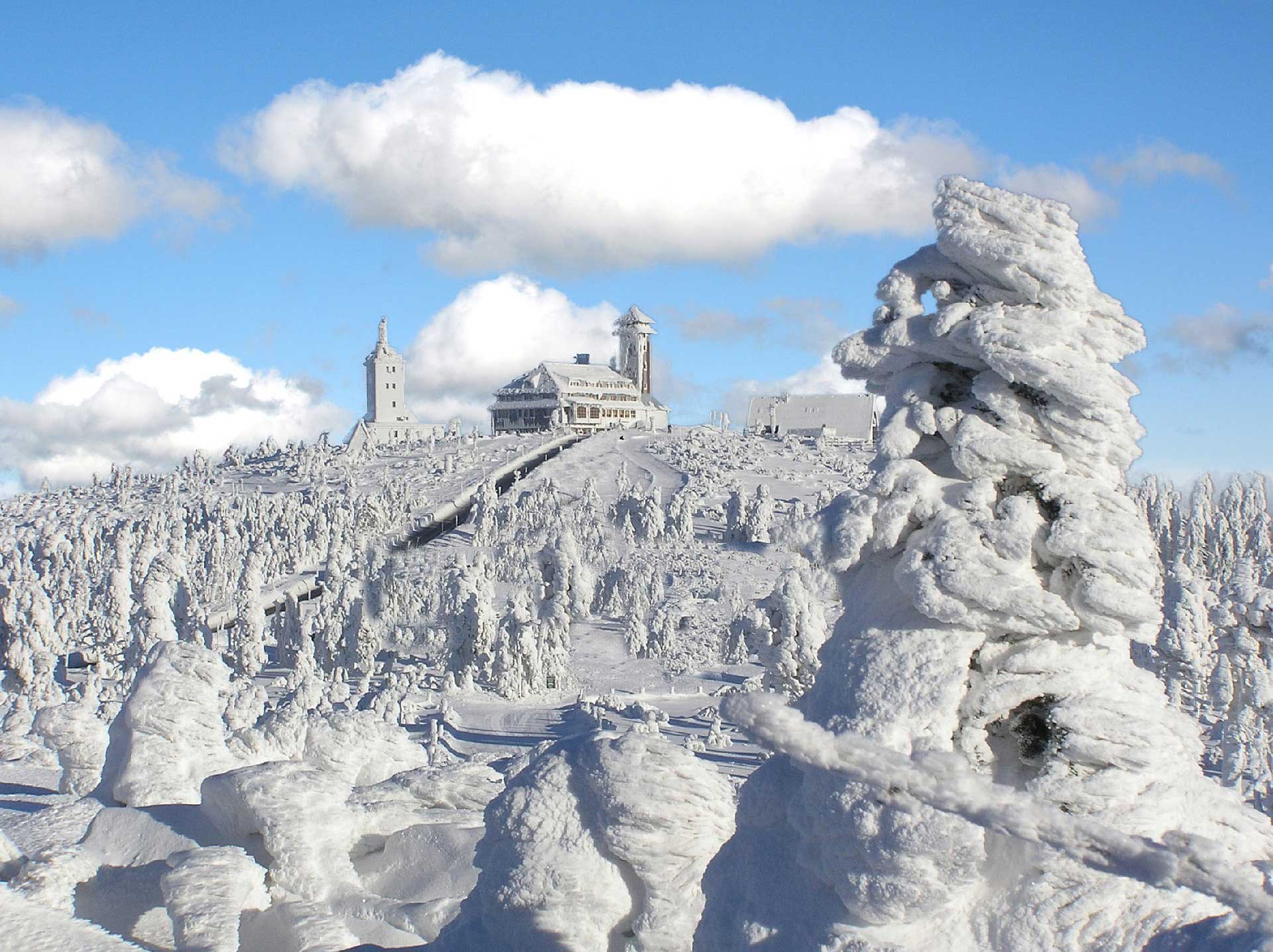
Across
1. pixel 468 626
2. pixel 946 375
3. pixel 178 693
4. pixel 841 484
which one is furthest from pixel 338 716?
pixel 841 484

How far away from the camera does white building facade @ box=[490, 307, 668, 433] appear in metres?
117

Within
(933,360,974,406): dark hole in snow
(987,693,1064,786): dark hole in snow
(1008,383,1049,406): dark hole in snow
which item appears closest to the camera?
(987,693,1064,786): dark hole in snow

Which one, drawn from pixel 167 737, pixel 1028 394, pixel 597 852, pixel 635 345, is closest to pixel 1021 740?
pixel 1028 394

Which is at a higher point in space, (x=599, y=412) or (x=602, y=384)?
(x=602, y=384)

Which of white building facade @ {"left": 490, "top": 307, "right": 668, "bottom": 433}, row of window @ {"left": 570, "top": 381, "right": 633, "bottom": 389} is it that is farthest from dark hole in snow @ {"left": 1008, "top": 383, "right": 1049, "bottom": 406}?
row of window @ {"left": 570, "top": 381, "right": 633, "bottom": 389}

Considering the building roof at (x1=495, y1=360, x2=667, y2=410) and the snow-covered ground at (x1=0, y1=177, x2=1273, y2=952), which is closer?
the snow-covered ground at (x1=0, y1=177, x2=1273, y2=952)

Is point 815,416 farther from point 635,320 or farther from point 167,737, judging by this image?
point 167,737

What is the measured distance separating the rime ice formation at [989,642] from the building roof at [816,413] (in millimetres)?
104074

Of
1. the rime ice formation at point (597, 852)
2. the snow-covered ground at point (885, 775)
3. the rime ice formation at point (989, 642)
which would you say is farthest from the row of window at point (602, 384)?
the rime ice formation at point (989, 642)

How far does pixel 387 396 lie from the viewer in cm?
11794

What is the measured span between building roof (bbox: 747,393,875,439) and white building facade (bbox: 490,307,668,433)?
37.5 ft

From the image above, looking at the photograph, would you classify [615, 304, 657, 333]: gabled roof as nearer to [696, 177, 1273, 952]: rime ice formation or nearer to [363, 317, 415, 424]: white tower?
[363, 317, 415, 424]: white tower

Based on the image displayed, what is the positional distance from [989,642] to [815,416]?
367 feet

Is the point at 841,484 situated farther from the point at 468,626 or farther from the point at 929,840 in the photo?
the point at 929,840
